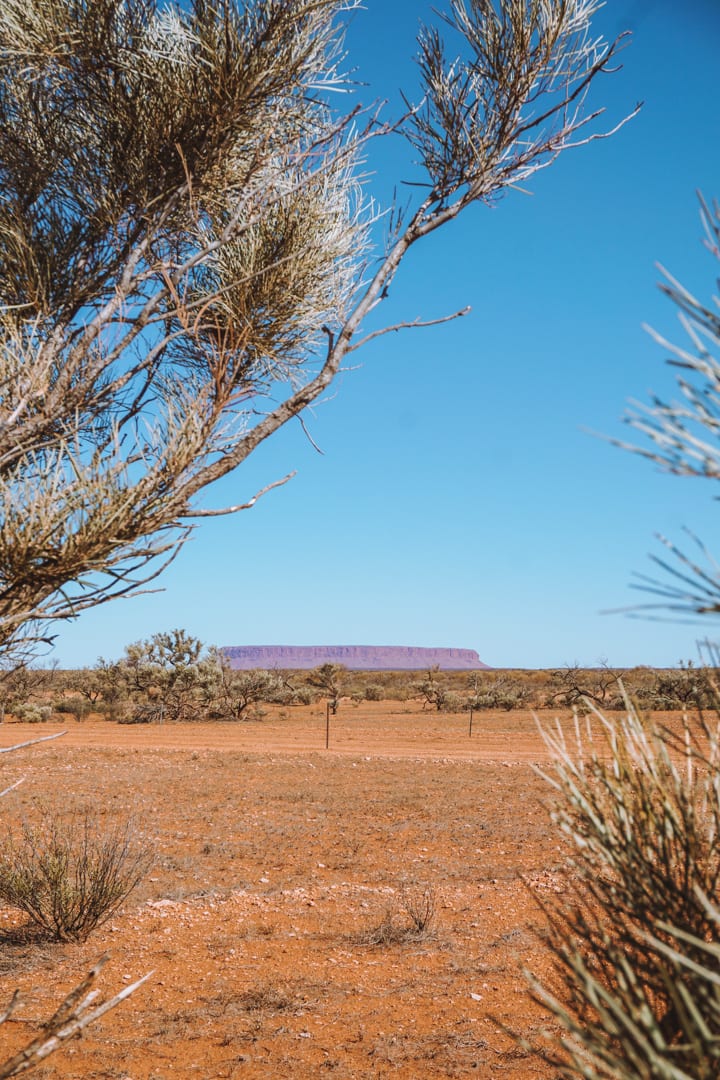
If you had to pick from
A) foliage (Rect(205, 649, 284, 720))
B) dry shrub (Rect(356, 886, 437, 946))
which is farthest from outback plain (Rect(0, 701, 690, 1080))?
foliage (Rect(205, 649, 284, 720))

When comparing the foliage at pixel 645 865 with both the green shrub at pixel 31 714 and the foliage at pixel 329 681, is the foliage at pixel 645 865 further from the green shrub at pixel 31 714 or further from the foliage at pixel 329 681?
the foliage at pixel 329 681

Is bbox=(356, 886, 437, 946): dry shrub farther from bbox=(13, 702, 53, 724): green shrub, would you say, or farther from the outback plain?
bbox=(13, 702, 53, 724): green shrub

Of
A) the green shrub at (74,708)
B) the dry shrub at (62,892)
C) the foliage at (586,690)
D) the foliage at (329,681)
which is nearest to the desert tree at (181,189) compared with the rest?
the dry shrub at (62,892)

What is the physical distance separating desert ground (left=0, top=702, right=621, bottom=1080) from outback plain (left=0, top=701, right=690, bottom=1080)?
25 mm

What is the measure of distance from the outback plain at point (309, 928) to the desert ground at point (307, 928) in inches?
1.0

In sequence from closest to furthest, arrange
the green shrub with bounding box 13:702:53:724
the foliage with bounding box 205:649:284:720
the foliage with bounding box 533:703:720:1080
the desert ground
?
the foliage with bounding box 533:703:720:1080 < the desert ground < the green shrub with bounding box 13:702:53:724 < the foliage with bounding box 205:649:284:720

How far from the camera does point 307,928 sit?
27.3ft

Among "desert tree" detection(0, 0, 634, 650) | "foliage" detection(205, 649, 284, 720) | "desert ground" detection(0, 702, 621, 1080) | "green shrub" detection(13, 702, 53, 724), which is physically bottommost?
"desert ground" detection(0, 702, 621, 1080)

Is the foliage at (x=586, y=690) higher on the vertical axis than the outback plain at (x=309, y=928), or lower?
higher

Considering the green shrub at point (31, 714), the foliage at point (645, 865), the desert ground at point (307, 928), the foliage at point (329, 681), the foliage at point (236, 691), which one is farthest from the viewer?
the foliage at point (329, 681)

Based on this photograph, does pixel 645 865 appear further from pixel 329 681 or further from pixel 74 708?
pixel 329 681

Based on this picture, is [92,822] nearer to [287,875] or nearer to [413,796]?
[287,875]

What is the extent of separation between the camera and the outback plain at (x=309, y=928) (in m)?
5.70

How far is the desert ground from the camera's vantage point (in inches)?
224
